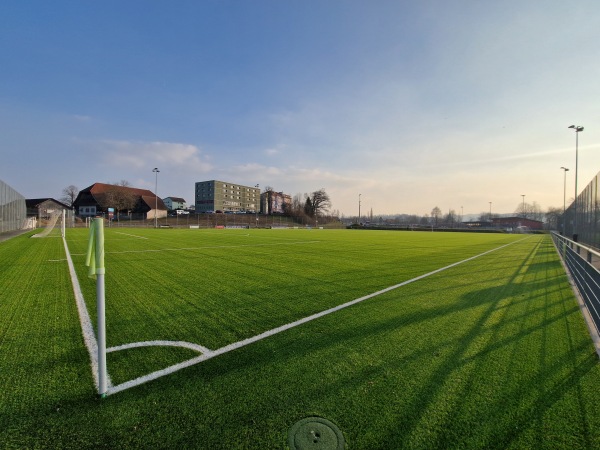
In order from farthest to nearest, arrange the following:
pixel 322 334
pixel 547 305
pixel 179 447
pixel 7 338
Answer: pixel 547 305, pixel 322 334, pixel 7 338, pixel 179 447

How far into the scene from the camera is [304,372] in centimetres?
301

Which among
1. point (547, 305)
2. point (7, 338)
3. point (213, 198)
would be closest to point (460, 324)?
point (547, 305)

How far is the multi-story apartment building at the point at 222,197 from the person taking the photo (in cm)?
11444

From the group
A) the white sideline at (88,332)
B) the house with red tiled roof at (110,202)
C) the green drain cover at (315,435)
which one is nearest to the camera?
the green drain cover at (315,435)

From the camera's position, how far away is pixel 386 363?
3.23 meters

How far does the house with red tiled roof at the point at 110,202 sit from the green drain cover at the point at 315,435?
8030 cm

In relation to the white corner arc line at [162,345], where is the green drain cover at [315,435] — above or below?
below

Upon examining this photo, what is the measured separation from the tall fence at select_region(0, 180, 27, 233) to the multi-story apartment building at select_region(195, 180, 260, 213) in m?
82.3

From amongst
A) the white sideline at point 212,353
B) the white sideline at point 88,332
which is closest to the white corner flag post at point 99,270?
the white sideline at point 212,353

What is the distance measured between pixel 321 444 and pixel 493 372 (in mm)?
2143

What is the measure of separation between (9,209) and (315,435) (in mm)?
35184

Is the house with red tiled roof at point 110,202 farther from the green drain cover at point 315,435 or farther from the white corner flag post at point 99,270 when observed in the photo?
the green drain cover at point 315,435

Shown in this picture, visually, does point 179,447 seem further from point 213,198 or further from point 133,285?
point 213,198

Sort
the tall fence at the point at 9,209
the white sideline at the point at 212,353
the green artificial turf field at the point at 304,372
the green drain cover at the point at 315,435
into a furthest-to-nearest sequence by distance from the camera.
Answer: the tall fence at the point at 9,209, the white sideline at the point at 212,353, the green artificial turf field at the point at 304,372, the green drain cover at the point at 315,435
